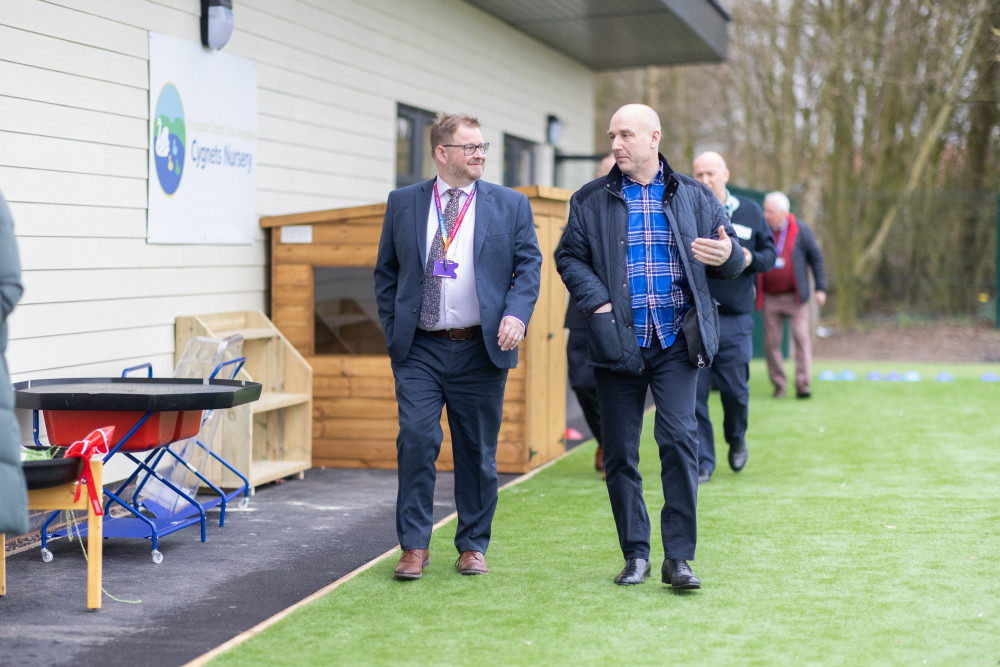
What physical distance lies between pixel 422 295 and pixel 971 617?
2.41 meters

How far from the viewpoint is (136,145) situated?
6.77 meters

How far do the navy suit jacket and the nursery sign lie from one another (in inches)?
92.8

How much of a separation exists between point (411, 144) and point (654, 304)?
6.25 metres

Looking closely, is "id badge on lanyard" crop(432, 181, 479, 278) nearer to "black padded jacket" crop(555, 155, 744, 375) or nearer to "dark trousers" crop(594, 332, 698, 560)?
"black padded jacket" crop(555, 155, 744, 375)

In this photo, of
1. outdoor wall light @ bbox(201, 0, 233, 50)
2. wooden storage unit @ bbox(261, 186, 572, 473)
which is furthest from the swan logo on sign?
wooden storage unit @ bbox(261, 186, 572, 473)

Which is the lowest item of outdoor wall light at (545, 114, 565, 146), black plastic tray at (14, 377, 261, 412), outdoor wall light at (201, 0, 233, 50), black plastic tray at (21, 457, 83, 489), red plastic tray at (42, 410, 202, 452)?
black plastic tray at (21, 457, 83, 489)

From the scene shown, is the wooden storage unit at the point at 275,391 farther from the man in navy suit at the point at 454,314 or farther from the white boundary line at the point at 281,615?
the man in navy suit at the point at 454,314

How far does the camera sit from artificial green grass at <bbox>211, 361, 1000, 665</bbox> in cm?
400

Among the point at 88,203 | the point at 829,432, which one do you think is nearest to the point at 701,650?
the point at 88,203

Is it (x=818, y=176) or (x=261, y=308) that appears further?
(x=818, y=176)

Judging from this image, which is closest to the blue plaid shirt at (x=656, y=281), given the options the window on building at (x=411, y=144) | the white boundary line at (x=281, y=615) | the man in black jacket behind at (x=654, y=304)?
the man in black jacket behind at (x=654, y=304)

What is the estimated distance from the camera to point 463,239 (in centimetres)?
505

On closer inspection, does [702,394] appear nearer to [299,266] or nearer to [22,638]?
[299,266]

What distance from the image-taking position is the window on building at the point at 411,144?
1041 cm
